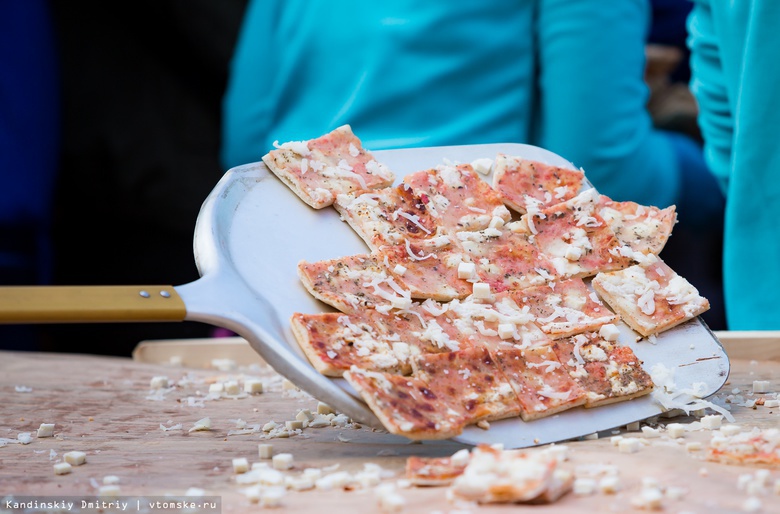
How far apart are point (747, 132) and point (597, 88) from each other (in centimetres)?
38

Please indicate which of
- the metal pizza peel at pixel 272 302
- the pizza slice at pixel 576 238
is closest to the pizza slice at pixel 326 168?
the metal pizza peel at pixel 272 302

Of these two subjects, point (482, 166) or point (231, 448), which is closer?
point (231, 448)

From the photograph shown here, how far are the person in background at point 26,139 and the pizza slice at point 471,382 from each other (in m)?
1.70

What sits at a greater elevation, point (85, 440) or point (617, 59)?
point (617, 59)

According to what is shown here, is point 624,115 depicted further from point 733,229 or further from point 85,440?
point 85,440

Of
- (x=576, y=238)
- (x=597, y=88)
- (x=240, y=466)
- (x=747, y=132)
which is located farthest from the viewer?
(x=597, y=88)

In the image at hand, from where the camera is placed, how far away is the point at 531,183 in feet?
4.78

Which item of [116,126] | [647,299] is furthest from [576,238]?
[116,126]

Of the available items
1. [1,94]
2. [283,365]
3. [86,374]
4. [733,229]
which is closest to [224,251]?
[283,365]

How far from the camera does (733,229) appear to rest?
1907 millimetres

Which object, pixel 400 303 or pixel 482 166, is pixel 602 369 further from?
pixel 482 166

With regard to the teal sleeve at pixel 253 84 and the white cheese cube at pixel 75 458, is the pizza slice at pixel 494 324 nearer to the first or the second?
the white cheese cube at pixel 75 458

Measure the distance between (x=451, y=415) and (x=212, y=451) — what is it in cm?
32

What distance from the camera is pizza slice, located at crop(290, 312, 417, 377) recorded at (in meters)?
1.05
